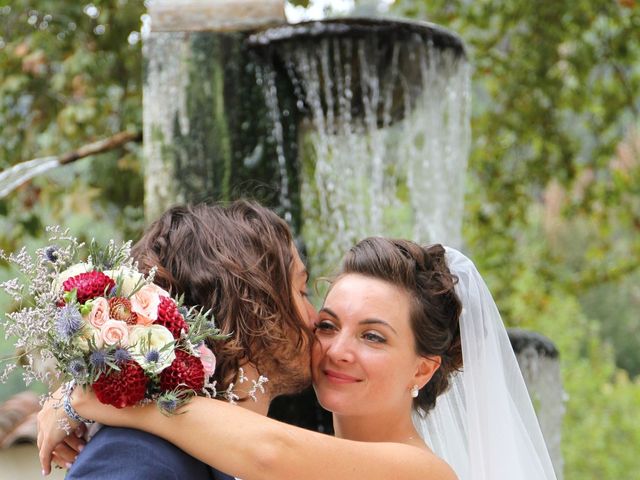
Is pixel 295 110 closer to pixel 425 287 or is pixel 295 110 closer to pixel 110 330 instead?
pixel 425 287

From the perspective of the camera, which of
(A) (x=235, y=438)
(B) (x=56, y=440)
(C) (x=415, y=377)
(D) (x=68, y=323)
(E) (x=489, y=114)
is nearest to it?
(D) (x=68, y=323)

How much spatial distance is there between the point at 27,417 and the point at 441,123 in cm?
310

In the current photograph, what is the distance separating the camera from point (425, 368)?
339 cm

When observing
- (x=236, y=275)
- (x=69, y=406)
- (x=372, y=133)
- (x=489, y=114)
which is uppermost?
(x=236, y=275)

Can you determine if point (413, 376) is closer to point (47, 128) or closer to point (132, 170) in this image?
point (132, 170)

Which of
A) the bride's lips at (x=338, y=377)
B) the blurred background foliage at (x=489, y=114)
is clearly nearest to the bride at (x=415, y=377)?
the bride's lips at (x=338, y=377)

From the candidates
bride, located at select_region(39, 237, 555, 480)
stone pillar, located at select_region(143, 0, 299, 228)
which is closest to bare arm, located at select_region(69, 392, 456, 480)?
bride, located at select_region(39, 237, 555, 480)

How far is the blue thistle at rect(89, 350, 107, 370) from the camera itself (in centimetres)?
237

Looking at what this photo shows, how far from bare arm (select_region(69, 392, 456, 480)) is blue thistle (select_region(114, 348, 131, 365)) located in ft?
0.51

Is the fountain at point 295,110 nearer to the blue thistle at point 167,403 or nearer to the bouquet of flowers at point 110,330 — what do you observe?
the bouquet of flowers at point 110,330

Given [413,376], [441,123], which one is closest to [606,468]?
[441,123]

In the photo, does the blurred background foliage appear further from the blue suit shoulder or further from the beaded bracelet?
the blue suit shoulder

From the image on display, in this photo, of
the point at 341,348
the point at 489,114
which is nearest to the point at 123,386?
the point at 341,348

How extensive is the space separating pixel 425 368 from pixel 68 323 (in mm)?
1415
